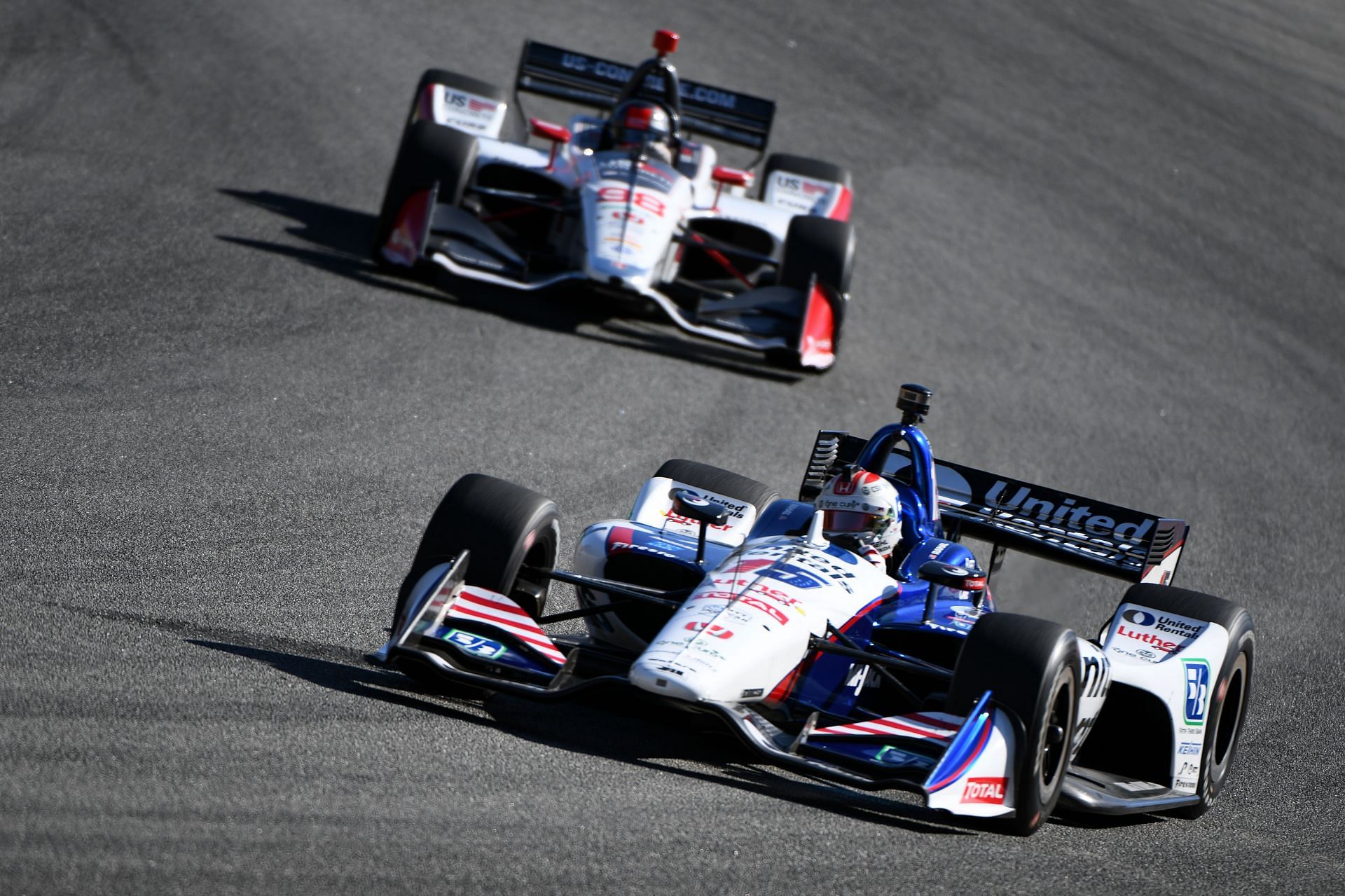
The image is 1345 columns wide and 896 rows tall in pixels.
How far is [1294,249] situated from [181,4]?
13317mm

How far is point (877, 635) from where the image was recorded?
Result: 276 inches

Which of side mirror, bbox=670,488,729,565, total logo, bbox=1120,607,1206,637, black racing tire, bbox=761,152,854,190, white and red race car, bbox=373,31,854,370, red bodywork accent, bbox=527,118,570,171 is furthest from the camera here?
black racing tire, bbox=761,152,854,190

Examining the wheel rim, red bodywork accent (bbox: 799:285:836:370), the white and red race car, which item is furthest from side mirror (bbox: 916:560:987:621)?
red bodywork accent (bbox: 799:285:836:370)

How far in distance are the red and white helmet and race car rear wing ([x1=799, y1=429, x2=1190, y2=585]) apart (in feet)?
20.5

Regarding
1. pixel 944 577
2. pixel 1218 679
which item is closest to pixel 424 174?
Result: pixel 944 577

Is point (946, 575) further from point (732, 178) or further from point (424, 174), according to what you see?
point (732, 178)

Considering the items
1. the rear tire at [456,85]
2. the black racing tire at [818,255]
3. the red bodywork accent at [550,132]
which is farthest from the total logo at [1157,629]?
the rear tire at [456,85]

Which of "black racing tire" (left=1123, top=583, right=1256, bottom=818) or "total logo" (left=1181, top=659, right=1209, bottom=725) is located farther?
"black racing tire" (left=1123, top=583, right=1256, bottom=818)

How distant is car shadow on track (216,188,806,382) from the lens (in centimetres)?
1326

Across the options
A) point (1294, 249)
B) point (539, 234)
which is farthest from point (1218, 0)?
point (539, 234)

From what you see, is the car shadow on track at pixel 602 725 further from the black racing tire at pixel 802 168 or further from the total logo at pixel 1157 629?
the black racing tire at pixel 802 168

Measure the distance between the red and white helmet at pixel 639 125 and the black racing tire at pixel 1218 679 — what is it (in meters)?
7.48

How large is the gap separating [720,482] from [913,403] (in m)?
1.11

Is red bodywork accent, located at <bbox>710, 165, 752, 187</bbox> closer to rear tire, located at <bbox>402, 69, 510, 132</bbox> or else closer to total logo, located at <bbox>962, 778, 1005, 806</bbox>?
rear tire, located at <bbox>402, 69, 510, 132</bbox>
